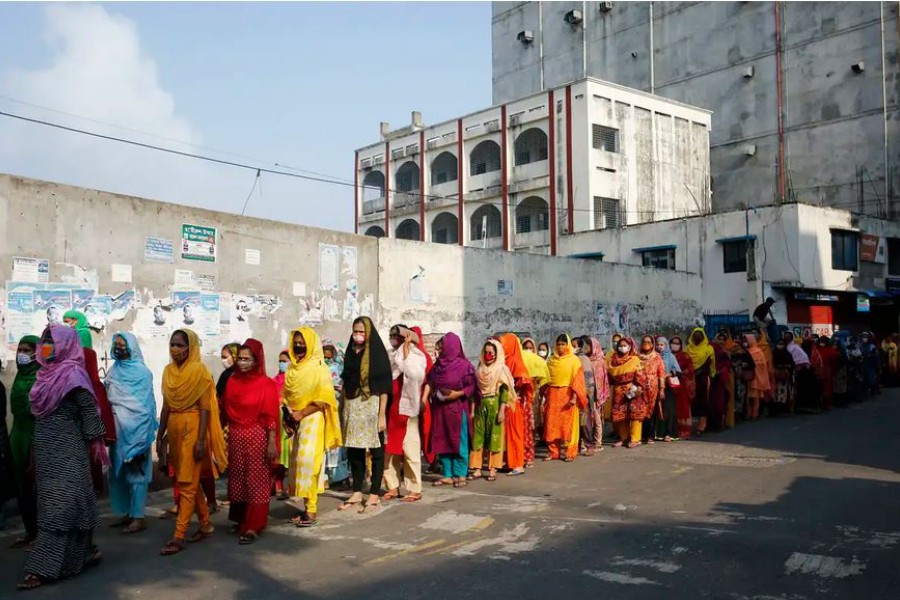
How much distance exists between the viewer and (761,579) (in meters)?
4.83

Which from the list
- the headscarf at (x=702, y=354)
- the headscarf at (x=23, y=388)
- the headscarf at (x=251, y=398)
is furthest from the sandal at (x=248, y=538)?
the headscarf at (x=702, y=354)

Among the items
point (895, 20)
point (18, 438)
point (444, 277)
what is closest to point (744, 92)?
point (895, 20)

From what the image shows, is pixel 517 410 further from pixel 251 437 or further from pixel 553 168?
pixel 553 168

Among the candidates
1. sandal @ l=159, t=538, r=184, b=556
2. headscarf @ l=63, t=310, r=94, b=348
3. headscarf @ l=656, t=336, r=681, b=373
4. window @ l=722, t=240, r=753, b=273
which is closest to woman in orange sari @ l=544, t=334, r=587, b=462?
headscarf @ l=656, t=336, r=681, b=373

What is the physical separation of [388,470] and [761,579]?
13.2 feet

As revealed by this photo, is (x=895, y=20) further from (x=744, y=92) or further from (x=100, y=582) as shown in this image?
(x=100, y=582)

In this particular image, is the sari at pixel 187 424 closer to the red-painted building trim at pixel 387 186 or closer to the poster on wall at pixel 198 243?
the poster on wall at pixel 198 243

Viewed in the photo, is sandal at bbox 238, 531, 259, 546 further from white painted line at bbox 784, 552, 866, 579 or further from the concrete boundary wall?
the concrete boundary wall

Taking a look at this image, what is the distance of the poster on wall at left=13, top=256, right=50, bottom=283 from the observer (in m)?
8.59

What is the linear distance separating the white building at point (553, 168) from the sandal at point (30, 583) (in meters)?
28.5

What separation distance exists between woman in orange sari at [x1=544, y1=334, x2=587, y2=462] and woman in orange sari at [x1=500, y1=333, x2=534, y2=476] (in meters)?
0.36

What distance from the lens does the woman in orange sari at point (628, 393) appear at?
1134 cm

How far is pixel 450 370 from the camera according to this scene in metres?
8.66

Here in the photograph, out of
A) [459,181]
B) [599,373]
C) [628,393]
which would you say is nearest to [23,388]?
[599,373]
